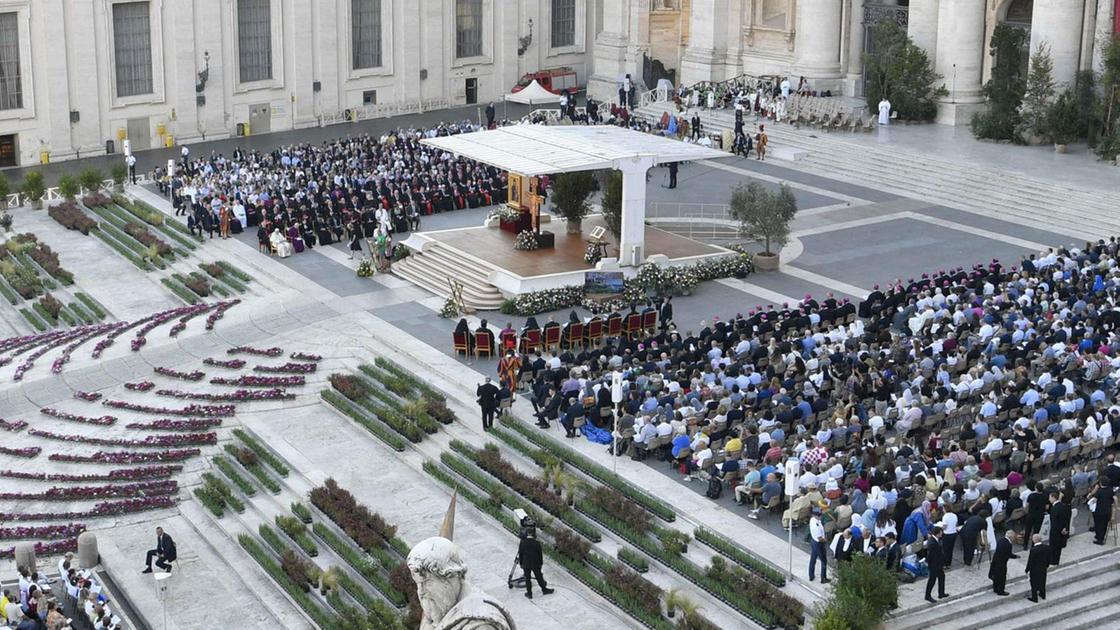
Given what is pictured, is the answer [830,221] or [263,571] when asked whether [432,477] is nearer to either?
[263,571]

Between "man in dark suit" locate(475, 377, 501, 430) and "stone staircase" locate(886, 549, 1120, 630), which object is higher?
"man in dark suit" locate(475, 377, 501, 430)

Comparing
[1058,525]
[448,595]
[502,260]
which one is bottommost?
[1058,525]

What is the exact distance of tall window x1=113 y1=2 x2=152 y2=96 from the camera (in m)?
61.2

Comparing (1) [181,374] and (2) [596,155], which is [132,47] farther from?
(1) [181,374]

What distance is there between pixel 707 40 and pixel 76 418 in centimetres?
3934

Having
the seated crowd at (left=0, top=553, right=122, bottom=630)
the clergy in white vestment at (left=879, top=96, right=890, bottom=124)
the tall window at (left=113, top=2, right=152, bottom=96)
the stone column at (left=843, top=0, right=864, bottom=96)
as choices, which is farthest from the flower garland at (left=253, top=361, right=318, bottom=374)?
the stone column at (left=843, top=0, right=864, bottom=96)

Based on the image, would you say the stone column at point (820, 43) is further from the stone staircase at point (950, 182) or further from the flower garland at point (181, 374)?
the flower garland at point (181, 374)

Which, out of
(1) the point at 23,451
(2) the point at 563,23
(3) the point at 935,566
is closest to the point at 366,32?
(2) the point at 563,23

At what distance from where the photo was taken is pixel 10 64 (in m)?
58.7

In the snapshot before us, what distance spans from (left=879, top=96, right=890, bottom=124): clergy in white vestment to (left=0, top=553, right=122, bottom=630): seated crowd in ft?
129

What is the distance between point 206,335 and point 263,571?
12.7 m

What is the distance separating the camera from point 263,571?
92.0ft

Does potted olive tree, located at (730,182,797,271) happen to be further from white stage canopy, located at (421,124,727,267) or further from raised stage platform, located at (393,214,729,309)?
white stage canopy, located at (421,124,727,267)

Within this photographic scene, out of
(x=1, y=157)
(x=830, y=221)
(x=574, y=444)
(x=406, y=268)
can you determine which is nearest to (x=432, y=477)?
(x=574, y=444)
